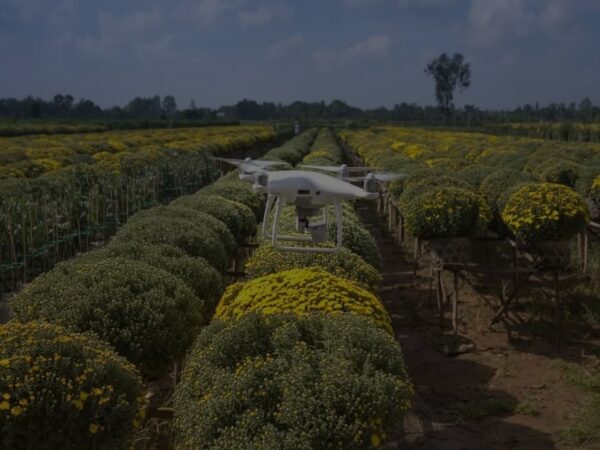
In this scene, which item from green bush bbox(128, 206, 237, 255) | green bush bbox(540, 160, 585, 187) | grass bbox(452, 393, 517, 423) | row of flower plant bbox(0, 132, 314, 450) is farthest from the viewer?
green bush bbox(540, 160, 585, 187)

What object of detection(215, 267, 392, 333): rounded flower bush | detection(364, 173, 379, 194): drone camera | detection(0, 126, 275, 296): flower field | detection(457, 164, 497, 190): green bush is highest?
detection(364, 173, 379, 194): drone camera

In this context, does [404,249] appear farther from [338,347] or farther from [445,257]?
[338,347]

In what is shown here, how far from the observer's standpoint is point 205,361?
4430 millimetres

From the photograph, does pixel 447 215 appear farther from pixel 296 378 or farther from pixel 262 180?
pixel 262 180

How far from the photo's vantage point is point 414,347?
370 inches

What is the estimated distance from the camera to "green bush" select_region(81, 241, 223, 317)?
22.2 feet

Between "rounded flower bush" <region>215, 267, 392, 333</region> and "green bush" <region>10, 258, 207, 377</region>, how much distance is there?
0.44 meters

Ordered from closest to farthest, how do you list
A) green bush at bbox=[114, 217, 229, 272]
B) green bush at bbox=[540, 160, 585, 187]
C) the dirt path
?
the dirt path
green bush at bbox=[114, 217, 229, 272]
green bush at bbox=[540, 160, 585, 187]

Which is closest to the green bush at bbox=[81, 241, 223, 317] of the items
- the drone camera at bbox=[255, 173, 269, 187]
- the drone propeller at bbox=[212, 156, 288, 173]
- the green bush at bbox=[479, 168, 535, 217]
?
the drone propeller at bbox=[212, 156, 288, 173]

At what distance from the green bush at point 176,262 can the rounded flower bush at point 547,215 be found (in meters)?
4.54

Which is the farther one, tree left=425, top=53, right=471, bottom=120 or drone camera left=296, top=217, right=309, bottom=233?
tree left=425, top=53, right=471, bottom=120

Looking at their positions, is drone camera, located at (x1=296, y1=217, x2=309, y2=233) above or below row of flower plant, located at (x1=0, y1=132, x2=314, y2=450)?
above

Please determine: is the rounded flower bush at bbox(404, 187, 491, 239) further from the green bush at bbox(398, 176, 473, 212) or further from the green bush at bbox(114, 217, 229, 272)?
the green bush at bbox(114, 217, 229, 272)

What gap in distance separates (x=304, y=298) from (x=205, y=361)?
3.59ft
